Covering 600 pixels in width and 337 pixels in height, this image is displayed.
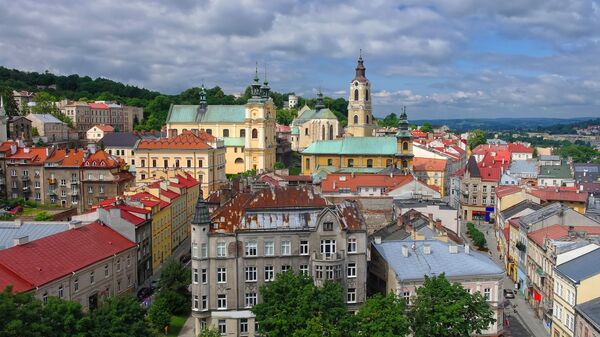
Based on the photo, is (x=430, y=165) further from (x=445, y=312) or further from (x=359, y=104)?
(x=445, y=312)

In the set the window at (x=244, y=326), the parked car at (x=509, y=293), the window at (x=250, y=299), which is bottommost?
the parked car at (x=509, y=293)

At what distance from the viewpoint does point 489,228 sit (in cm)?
9256

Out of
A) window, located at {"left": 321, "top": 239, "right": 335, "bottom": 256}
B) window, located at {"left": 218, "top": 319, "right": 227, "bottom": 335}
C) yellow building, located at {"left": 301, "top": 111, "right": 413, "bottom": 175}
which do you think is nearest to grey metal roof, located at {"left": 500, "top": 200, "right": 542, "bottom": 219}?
yellow building, located at {"left": 301, "top": 111, "right": 413, "bottom": 175}

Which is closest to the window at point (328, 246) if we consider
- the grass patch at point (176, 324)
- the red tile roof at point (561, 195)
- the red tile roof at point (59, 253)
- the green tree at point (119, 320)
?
the grass patch at point (176, 324)

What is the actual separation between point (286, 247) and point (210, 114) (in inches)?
3803

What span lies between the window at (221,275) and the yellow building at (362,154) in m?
60.5

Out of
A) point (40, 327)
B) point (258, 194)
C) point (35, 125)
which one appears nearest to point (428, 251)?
point (258, 194)

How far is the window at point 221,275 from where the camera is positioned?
44125 millimetres

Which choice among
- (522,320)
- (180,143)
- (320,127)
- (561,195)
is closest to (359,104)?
(320,127)

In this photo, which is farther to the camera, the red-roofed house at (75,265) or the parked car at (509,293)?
the parked car at (509,293)

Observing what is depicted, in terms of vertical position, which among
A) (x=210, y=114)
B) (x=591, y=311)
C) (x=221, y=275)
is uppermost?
(x=210, y=114)

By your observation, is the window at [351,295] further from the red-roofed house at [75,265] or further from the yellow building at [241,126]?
the yellow building at [241,126]

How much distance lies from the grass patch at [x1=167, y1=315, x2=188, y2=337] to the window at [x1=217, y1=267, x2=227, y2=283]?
273 inches

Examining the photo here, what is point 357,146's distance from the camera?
108m
